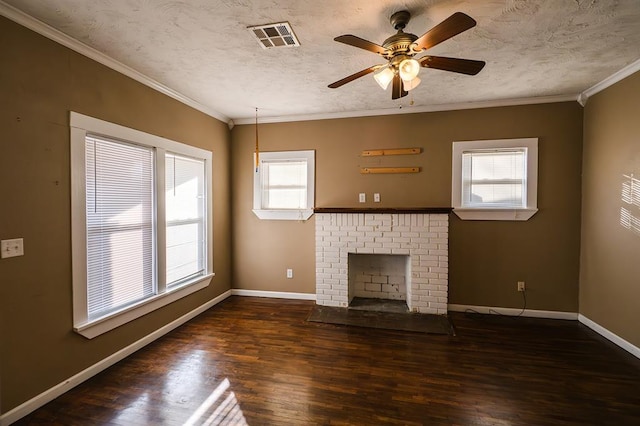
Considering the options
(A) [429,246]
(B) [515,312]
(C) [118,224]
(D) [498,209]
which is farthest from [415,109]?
(C) [118,224]

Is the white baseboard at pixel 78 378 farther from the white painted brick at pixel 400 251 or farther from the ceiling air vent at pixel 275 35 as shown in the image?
the ceiling air vent at pixel 275 35

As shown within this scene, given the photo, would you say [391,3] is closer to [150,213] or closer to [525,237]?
[150,213]

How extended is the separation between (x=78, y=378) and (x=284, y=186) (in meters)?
2.94

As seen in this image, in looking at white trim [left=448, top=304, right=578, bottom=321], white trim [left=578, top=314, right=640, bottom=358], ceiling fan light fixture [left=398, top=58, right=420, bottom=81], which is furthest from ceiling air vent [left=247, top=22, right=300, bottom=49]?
white trim [left=578, top=314, right=640, bottom=358]

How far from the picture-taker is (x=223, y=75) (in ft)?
9.11

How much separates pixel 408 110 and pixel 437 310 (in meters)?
2.56

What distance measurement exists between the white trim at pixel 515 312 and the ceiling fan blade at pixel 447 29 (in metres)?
3.17

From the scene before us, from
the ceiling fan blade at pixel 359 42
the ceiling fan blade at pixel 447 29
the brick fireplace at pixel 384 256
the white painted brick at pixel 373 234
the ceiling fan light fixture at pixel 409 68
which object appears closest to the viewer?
the ceiling fan blade at pixel 447 29

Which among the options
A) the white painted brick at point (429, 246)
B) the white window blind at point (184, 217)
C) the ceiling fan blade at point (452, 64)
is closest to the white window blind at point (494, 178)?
the white painted brick at point (429, 246)

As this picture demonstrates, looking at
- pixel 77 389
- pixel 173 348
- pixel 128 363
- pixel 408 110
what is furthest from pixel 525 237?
pixel 77 389

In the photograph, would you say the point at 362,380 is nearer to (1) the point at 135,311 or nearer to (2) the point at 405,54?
(1) the point at 135,311

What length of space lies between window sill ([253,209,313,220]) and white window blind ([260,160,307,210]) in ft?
0.29

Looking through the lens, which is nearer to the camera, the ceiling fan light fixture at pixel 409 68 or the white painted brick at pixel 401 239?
the ceiling fan light fixture at pixel 409 68

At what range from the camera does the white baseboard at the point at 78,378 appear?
1.83 metres
